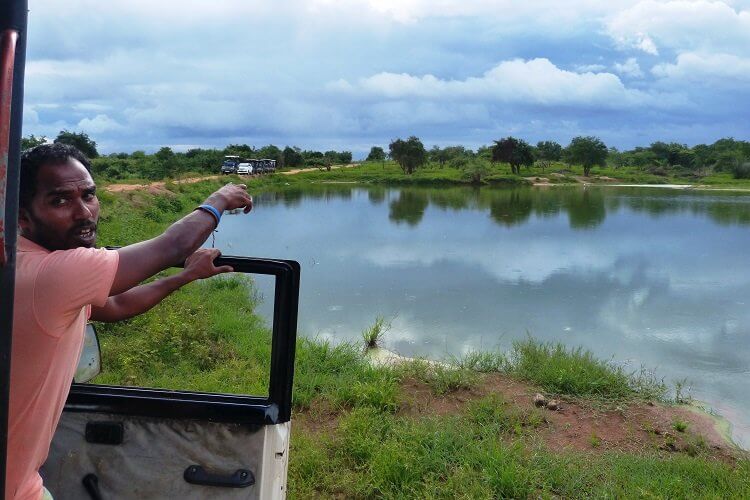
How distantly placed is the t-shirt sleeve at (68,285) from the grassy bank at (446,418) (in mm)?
1981

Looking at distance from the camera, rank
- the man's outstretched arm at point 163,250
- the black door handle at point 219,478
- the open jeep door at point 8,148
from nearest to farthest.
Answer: the open jeep door at point 8,148, the man's outstretched arm at point 163,250, the black door handle at point 219,478

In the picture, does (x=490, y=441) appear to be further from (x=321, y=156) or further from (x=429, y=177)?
(x=321, y=156)

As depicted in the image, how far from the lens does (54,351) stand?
107 centimetres

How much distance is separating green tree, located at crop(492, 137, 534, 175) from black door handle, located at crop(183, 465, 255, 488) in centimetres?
4588

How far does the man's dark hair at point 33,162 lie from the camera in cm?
117

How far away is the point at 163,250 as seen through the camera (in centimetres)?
120

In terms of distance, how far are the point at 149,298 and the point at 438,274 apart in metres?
8.33

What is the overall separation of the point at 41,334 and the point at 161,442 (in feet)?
1.83

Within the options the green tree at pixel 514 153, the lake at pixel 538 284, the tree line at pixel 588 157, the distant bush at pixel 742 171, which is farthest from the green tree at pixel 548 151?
the lake at pixel 538 284

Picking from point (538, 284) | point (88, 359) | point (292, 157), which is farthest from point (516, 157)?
point (88, 359)

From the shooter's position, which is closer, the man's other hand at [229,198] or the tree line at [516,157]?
the man's other hand at [229,198]

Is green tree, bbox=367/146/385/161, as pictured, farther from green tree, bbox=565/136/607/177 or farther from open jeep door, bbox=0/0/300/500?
open jeep door, bbox=0/0/300/500

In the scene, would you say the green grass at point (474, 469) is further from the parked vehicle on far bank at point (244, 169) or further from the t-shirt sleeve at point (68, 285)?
the parked vehicle on far bank at point (244, 169)

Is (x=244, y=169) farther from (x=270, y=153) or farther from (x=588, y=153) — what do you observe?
(x=588, y=153)
